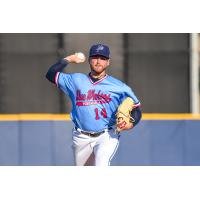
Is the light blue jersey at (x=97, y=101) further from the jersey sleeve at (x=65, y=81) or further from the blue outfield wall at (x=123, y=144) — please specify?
the blue outfield wall at (x=123, y=144)

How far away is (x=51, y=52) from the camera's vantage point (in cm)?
1584

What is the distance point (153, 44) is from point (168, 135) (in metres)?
2.68

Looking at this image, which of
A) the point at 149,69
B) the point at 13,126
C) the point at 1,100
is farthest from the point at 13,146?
→ the point at 149,69

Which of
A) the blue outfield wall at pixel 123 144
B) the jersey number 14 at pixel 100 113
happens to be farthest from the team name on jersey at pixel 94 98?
the blue outfield wall at pixel 123 144

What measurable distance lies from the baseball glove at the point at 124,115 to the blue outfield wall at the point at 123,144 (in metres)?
2.01

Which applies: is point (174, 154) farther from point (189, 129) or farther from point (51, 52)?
point (51, 52)

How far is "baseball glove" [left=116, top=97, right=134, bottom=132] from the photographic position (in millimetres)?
11484

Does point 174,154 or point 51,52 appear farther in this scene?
point 51,52

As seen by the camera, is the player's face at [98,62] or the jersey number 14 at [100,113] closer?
the player's face at [98,62]

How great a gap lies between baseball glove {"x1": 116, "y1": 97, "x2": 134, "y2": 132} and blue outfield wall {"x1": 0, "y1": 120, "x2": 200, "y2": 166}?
2013 millimetres

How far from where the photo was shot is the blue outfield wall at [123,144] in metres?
13.6

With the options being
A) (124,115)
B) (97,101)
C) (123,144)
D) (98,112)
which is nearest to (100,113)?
(98,112)

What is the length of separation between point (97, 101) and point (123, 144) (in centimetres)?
214

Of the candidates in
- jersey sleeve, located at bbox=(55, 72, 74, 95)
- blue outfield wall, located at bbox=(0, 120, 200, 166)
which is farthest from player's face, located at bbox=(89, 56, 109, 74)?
blue outfield wall, located at bbox=(0, 120, 200, 166)
